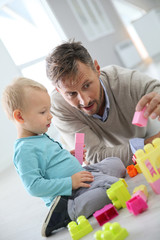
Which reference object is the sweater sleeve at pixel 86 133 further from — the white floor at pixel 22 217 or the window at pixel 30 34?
the window at pixel 30 34

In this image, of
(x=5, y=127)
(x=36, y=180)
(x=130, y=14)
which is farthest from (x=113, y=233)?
(x=130, y=14)

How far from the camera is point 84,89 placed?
148 centimetres

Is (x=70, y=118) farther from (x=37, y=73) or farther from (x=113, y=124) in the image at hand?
(x=37, y=73)

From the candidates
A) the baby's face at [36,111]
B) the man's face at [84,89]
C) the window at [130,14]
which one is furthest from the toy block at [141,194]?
the window at [130,14]

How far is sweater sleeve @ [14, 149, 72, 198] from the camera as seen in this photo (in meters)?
1.14

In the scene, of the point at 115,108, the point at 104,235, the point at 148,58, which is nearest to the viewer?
the point at 104,235

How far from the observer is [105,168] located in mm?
1390

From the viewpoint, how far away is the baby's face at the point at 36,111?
1.26 metres

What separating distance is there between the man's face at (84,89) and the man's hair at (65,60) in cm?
3

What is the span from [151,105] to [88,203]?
45 centimetres

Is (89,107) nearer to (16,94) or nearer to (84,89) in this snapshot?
(84,89)

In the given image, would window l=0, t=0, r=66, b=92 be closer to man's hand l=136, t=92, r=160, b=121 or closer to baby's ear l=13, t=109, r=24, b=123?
baby's ear l=13, t=109, r=24, b=123

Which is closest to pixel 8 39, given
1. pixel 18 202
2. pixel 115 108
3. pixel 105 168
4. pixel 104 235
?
pixel 18 202

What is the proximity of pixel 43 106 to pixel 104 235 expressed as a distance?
0.64m
